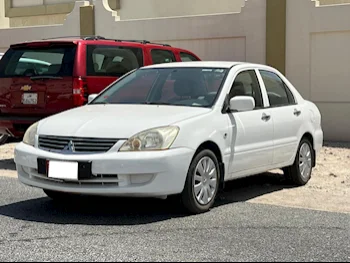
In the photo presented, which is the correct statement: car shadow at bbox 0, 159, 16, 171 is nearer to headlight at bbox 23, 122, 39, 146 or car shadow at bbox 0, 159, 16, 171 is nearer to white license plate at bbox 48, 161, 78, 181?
headlight at bbox 23, 122, 39, 146

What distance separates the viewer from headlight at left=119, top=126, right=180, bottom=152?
5.98 m

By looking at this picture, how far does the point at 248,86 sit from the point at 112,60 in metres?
2.94

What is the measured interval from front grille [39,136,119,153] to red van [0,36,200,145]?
2531mm

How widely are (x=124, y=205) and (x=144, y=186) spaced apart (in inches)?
40.8

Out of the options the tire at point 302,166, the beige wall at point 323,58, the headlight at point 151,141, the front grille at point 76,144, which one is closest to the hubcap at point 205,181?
the headlight at point 151,141

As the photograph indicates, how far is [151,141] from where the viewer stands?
6.05m

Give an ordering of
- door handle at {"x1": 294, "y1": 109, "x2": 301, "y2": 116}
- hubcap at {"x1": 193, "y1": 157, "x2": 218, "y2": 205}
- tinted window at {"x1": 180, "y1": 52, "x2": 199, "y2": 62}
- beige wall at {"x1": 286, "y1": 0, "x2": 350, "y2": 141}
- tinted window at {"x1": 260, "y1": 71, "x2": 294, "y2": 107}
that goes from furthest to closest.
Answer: beige wall at {"x1": 286, "y1": 0, "x2": 350, "y2": 141}
tinted window at {"x1": 180, "y1": 52, "x2": 199, "y2": 62}
door handle at {"x1": 294, "y1": 109, "x2": 301, "y2": 116}
tinted window at {"x1": 260, "y1": 71, "x2": 294, "y2": 107}
hubcap at {"x1": 193, "y1": 157, "x2": 218, "y2": 205}

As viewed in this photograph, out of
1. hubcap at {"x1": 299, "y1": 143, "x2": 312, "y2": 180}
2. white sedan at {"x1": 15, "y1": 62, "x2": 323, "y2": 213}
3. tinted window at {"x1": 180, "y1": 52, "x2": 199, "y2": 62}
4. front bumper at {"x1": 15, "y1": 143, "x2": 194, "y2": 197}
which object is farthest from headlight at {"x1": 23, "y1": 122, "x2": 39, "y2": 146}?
tinted window at {"x1": 180, "y1": 52, "x2": 199, "y2": 62}

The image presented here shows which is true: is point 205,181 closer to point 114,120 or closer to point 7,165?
point 114,120

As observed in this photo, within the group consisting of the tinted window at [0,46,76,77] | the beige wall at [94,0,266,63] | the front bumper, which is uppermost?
the beige wall at [94,0,266,63]

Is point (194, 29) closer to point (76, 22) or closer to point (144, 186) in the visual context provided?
point (76, 22)

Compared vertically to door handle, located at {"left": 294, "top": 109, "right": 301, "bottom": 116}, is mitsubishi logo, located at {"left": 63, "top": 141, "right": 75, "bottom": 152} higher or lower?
lower

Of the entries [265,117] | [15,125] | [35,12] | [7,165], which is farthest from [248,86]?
[35,12]

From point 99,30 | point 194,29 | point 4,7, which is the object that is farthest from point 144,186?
point 4,7
